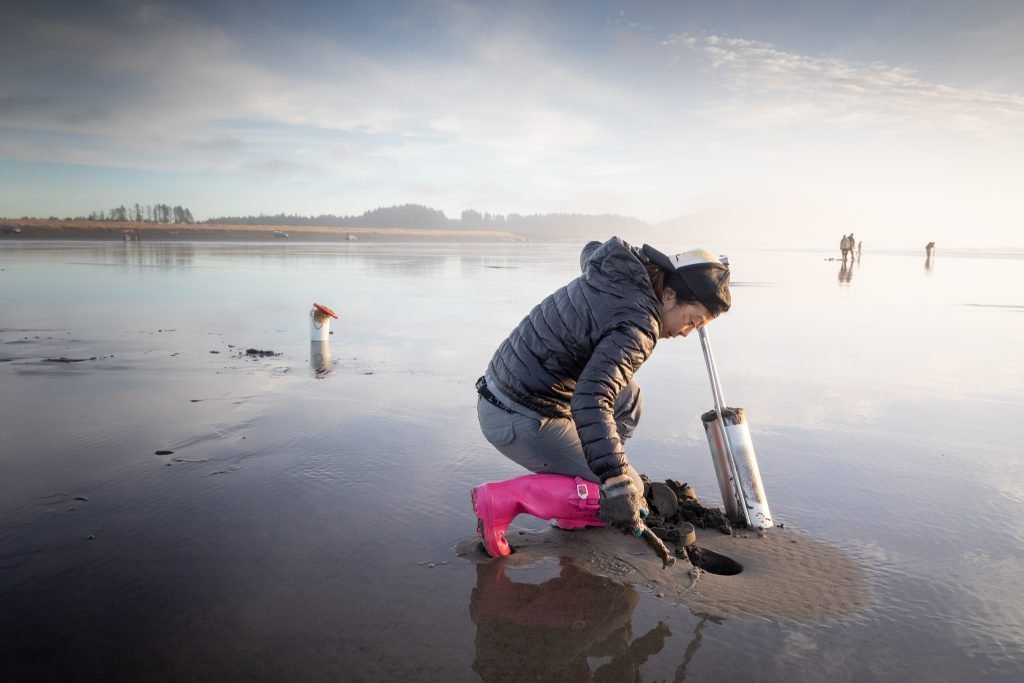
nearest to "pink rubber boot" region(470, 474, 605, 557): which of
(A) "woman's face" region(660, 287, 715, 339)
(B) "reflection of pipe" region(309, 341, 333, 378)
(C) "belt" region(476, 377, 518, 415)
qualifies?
(C) "belt" region(476, 377, 518, 415)

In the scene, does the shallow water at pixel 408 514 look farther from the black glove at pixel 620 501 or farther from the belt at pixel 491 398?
the belt at pixel 491 398

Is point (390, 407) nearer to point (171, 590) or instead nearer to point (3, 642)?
point (171, 590)

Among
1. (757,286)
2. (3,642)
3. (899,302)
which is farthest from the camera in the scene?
(757,286)

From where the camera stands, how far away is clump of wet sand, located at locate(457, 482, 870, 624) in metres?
3.10

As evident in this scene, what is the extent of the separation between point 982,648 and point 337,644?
9.34ft

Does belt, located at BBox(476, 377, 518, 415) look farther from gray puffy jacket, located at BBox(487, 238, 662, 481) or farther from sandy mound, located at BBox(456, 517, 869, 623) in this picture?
sandy mound, located at BBox(456, 517, 869, 623)

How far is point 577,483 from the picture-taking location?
3500 mm

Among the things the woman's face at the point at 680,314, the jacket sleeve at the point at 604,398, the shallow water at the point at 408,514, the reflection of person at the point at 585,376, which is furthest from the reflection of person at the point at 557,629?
the woman's face at the point at 680,314

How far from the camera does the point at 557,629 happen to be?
2896 millimetres

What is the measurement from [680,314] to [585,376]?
673 mm

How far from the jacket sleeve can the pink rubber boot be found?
1.85ft

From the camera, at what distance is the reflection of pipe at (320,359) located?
787cm

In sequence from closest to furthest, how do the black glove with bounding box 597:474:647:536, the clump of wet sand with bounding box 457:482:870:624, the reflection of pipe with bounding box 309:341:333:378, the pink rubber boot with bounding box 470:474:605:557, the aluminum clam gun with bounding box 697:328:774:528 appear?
the black glove with bounding box 597:474:647:536 → the clump of wet sand with bounding box 457:482:870:624 → the pink rubber boot with bounding box 470:474:605:557 → the aluminum clam gun with bounding box 697:328:774:528 → the reflection of pipe with bounding box 309:341:333:378

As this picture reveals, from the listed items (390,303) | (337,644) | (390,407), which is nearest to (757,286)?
(390,303)
